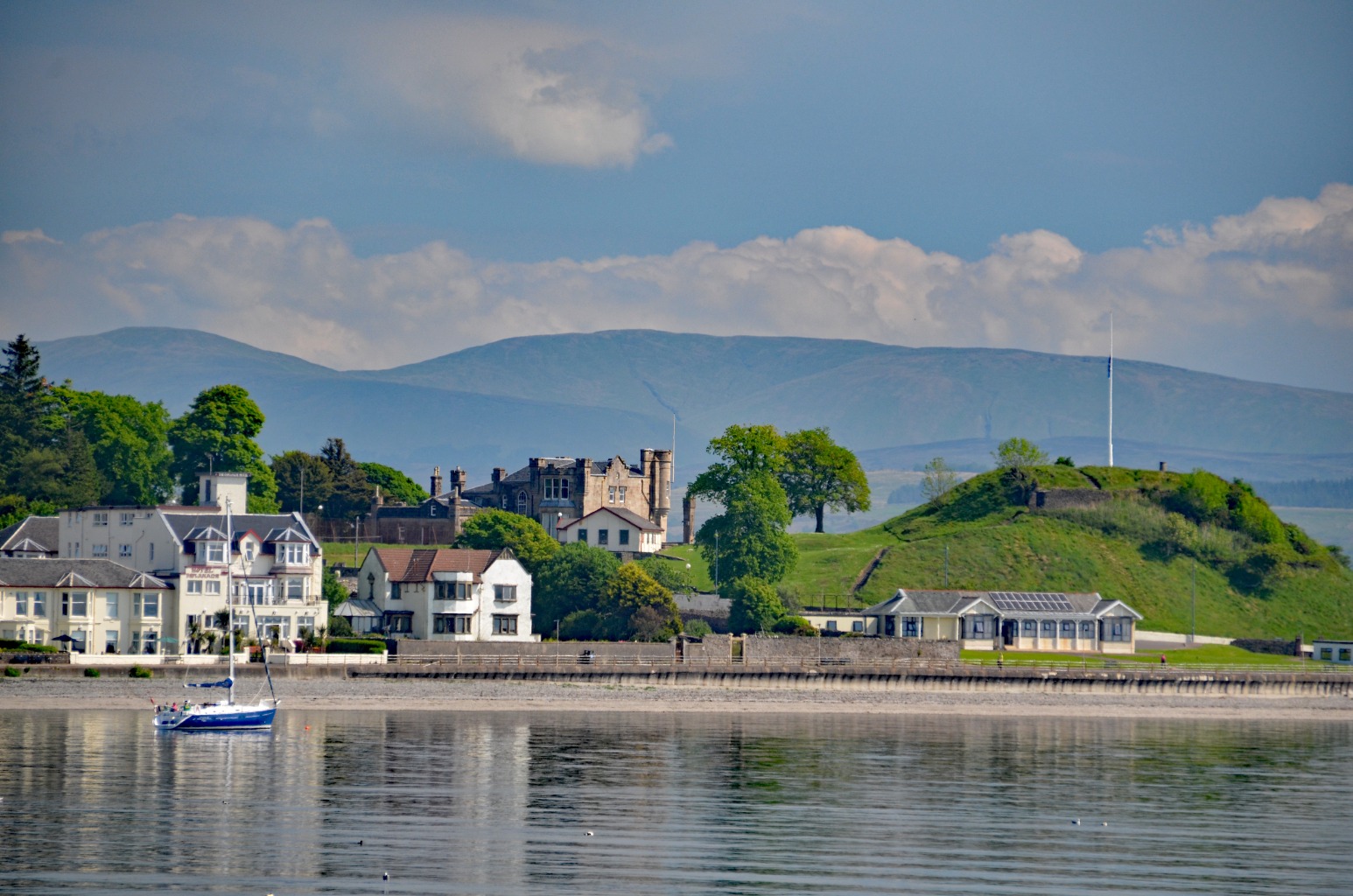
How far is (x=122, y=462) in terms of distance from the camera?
154m

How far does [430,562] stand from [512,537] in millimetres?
14180

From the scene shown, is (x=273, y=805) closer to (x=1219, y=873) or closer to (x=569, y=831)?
(x=569, y=831)

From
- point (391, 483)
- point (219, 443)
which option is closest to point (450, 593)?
point (219, 443)

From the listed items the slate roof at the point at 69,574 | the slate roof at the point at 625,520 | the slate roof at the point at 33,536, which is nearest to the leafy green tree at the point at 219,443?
the slate roof at the point at 625,520

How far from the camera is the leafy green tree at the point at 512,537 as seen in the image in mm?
127312

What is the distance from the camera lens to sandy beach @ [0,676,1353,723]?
87812 millimetres

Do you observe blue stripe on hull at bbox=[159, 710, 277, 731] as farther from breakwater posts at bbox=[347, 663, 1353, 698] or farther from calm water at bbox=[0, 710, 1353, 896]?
breakwater posts at bbox=[347, 663, 1353, 698]

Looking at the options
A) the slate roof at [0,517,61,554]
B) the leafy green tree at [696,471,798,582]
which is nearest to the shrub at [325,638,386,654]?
the slate roof at [0,517,61,554]

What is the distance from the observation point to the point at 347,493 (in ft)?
559

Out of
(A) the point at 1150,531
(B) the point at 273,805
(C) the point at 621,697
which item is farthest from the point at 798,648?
(B) the point at 273,805

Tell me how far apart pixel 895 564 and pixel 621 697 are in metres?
52.6

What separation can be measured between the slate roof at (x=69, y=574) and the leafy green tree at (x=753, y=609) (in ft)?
132

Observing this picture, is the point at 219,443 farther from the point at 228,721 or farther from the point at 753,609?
the point at 228,721

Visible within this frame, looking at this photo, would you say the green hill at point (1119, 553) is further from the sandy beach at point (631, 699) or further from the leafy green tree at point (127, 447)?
the leafy green tree at point (127, 447)
